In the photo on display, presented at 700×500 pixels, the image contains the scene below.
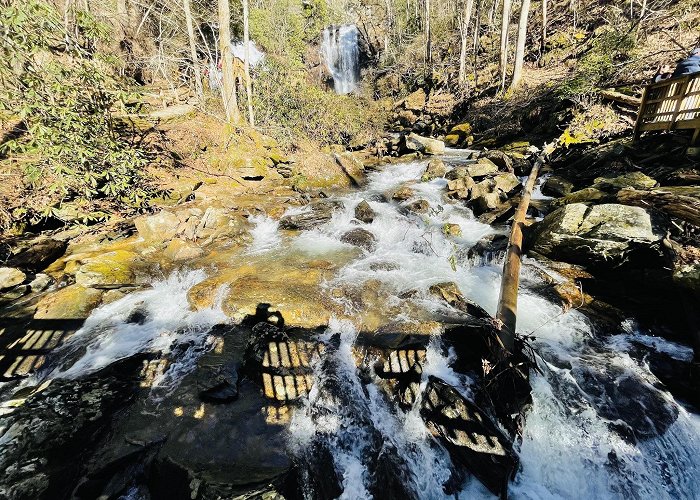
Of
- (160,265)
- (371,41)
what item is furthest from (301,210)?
(371,41)

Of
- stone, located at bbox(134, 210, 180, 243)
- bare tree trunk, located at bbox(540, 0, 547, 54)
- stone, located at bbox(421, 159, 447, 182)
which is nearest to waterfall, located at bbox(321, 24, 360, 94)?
bare tree trunk, located at bbox(540, 0, 547, 54)

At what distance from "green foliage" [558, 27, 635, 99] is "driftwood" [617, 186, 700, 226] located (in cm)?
847

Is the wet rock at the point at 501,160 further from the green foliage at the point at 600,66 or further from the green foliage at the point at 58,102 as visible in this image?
the green foliage at the point at 58,102

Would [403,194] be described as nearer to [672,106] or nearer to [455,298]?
[455,298]

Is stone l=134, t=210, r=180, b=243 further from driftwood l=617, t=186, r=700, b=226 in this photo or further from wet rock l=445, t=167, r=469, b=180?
driftwood l=617, t=186, r=700, b=226

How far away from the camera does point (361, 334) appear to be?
525 cm

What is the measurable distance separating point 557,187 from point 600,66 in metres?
7.18

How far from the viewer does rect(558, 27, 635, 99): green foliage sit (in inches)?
473

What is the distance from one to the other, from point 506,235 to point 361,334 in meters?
4.79

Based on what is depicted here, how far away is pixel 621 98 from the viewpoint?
1123 centimetres

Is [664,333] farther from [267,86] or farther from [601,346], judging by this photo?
[267,86]

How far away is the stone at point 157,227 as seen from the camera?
26.1ft

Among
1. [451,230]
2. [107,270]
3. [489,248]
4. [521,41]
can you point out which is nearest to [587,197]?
[489,248]

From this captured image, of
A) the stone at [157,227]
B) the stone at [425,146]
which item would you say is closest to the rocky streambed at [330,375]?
the stone at [157,227]
